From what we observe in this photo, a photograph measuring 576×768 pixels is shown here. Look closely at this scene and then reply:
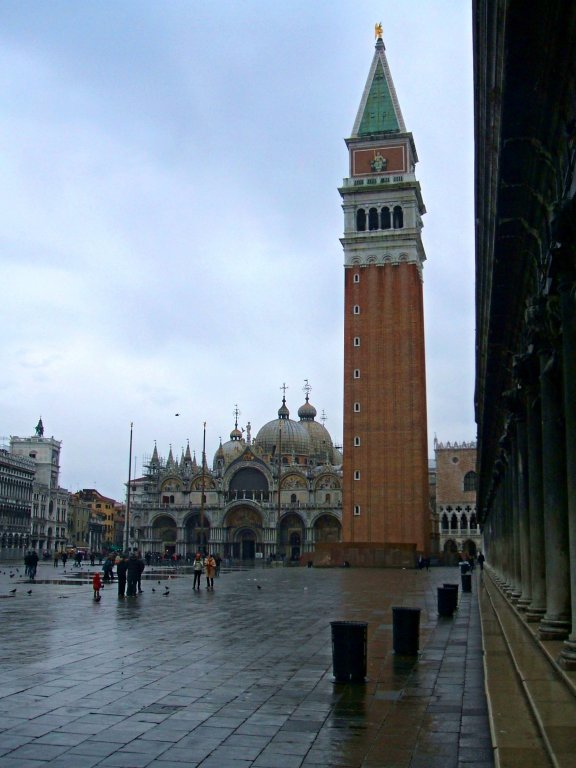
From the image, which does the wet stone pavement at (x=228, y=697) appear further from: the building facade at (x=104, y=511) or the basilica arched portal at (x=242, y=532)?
the building facade at (x=104, y=511)

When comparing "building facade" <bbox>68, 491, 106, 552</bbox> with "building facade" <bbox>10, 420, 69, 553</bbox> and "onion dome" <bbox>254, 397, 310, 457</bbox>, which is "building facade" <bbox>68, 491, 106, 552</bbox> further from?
"onion dome" <bbox>254, 397, 310, 457</bbox>

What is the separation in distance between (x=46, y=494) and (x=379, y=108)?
64.3 metres

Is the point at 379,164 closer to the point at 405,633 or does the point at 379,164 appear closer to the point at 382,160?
the point at 382,160

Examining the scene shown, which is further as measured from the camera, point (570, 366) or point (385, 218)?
point (385, 218)

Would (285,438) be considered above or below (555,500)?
above

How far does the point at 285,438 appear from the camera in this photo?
107875 mm

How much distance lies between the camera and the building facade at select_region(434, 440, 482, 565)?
3568 inches

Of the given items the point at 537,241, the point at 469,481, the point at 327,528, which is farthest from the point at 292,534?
the point at 537,241

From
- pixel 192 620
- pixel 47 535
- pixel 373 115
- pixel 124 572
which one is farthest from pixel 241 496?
pixel 192 620

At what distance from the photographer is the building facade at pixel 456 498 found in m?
90.6

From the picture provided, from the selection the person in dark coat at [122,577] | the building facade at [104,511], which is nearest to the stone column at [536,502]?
the person in dark coat at [122,577]

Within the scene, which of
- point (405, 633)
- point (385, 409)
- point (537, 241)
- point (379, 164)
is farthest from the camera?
point (379, 164)

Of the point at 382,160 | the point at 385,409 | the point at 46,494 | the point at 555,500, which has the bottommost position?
the point at 555,500

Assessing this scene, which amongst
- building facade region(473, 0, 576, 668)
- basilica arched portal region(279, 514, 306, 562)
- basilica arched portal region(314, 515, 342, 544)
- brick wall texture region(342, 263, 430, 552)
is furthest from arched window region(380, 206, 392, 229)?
building facade region(473, 0, 576, 668)
